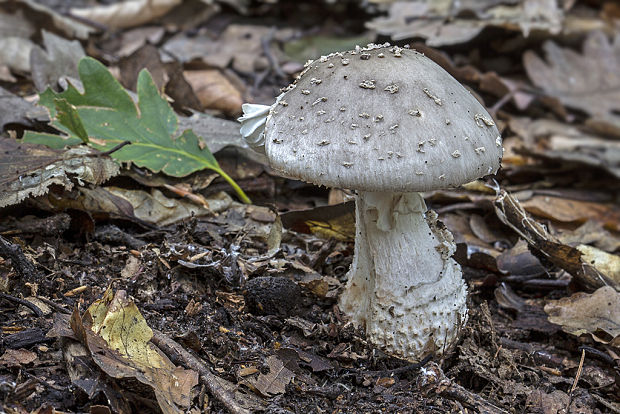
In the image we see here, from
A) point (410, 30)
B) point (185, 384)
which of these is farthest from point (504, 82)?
point (185, 384)

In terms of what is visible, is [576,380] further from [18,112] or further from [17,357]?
[18,112]

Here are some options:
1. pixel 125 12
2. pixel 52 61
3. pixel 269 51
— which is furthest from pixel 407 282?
pixel 125 12

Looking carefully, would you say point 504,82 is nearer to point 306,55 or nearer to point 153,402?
point 306,55

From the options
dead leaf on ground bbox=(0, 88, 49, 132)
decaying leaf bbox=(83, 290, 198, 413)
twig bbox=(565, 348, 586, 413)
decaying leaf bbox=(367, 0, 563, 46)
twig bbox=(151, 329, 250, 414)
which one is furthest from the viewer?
decaying leaf bbox=(367, 0, 563, 46)

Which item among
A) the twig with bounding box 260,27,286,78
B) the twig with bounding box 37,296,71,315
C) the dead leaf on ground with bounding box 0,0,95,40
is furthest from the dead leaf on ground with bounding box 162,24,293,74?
the twig with bounding box 37,296,71,315

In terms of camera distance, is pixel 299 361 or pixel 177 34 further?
pixel 177 34

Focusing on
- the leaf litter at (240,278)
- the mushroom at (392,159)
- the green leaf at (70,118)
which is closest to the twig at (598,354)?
the leaf litter at (240,278)

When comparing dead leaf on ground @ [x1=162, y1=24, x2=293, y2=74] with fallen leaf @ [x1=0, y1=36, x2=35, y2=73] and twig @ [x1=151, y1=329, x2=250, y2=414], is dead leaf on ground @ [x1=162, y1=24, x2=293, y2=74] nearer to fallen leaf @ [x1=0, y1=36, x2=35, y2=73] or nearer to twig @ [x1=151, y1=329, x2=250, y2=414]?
fallen leaf @ [x1=0, y1=36, x2=35, y2=73]
